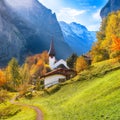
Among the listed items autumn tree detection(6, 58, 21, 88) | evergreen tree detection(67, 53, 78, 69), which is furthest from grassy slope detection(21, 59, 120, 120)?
autumn tree detection(6, 58, 21, 88)

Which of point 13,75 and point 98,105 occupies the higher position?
point 13,75

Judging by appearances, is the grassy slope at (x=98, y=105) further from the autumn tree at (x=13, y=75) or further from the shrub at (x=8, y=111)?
the autumn tree at (x=13, y=75)

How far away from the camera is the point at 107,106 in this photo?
117 ft

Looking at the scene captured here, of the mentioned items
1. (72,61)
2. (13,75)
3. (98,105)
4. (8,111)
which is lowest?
(98,105)

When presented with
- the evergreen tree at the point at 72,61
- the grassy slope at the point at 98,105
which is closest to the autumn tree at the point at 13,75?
the evergreen tree at the point at 72,61

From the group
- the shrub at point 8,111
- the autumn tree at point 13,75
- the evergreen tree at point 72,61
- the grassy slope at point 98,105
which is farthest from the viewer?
the autumn tree at point 13,75

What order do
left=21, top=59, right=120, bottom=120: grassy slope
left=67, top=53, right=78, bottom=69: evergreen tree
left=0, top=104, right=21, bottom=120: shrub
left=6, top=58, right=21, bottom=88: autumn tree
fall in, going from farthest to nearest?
left=6, top=58, right=21, bottom=88: autumn tree < left=67, top=53, right=78, bottom=69: evergreen tree < left=0, top=104, right=21, bottom=120: shrub < left=21, top=59, right=120, bottom=120: grassy slope

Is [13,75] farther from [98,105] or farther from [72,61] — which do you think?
[98,105]

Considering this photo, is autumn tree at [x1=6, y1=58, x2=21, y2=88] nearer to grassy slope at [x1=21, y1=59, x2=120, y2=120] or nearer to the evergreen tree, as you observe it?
the evergreen tree

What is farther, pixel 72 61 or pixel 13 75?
pixel 13 75

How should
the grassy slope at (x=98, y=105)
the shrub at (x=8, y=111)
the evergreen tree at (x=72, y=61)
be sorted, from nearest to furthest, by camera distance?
the grassy slope at (x=98, y=105) → the shrub at (x=8, y=111) → the evergreen tree at (x=72, y=61)

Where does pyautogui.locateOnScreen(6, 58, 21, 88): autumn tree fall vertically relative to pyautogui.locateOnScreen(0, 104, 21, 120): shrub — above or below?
above

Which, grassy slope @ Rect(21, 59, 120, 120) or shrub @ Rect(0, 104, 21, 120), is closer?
grassy slope @ Rect(21, 59, 120, 120)

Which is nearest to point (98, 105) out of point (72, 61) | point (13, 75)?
point (72, 61)
